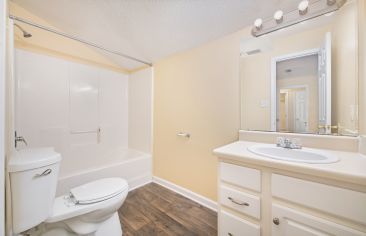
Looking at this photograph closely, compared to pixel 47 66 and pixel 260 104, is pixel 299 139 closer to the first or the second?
pixel 260 104

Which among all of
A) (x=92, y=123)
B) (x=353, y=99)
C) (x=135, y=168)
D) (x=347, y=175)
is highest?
(x=353, y=99)

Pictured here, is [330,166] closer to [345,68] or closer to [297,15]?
[345,68]

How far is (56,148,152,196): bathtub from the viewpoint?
5.38ft

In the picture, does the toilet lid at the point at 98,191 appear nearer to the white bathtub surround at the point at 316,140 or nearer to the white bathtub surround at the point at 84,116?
the white bathtub surround at the point at 84,116

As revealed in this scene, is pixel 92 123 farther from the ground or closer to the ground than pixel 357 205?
farther from the ground

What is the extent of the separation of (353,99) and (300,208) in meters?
0.89

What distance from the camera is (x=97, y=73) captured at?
8.13 feet

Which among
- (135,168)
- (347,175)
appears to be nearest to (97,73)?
(135,168)

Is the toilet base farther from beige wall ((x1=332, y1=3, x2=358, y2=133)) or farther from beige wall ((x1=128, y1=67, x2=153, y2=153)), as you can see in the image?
beige wall ((x1=332, y1=3, x2=358, y2=133))

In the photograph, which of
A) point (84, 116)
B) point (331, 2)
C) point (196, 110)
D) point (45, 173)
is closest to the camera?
point (45, 173)

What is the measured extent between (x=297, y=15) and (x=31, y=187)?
7.39 ft

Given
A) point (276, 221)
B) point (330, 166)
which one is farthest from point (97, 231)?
point (330, 166)

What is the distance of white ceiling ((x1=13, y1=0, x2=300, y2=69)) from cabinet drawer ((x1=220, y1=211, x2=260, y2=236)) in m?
1.66

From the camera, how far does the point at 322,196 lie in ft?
2.38
